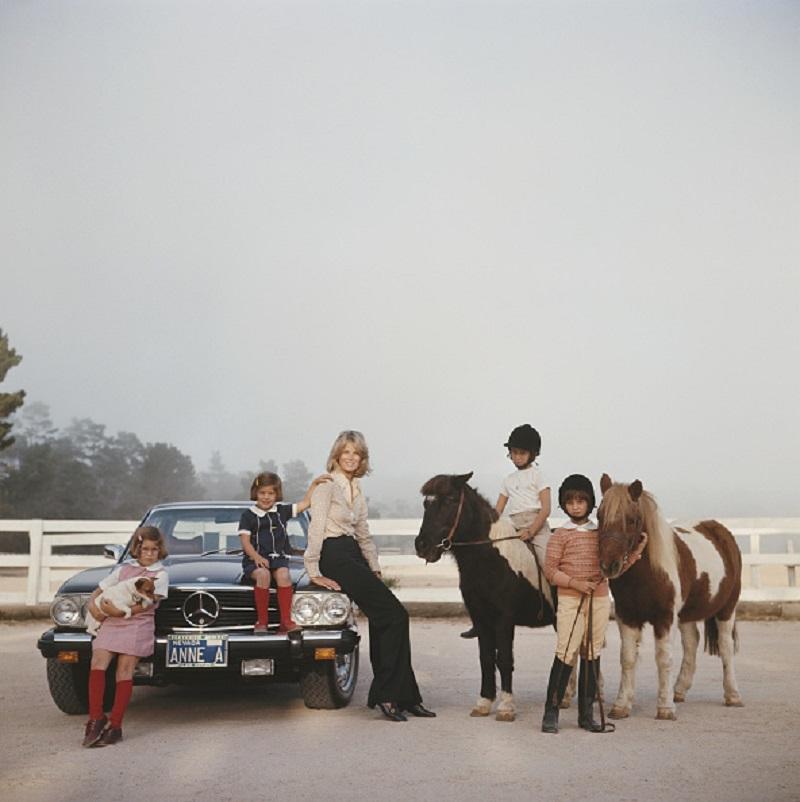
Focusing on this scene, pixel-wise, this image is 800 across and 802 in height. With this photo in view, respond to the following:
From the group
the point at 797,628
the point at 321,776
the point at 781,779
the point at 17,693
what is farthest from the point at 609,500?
the point at 797,628

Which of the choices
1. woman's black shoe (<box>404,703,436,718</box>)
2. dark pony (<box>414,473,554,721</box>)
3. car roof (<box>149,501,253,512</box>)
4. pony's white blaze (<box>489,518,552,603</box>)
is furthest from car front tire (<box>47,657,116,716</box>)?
pony's white blaze (<box>489,518,552,603</box>)

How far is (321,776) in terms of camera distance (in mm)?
6676

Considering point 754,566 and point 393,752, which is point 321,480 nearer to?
point 393,752

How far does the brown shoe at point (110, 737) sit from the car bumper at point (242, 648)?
0.59 m

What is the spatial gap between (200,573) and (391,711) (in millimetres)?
1710

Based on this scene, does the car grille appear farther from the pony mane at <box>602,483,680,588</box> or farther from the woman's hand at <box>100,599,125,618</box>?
the pony mane at <box>602,483,680,588</box>

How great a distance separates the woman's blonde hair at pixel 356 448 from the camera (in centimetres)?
898

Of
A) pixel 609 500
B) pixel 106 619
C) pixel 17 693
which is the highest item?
pixel 609 500

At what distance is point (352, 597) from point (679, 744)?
2468 millimetres

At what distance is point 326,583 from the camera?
8820mm

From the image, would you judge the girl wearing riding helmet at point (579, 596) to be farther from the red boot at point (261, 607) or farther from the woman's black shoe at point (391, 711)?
the red boot at point (261, 607)

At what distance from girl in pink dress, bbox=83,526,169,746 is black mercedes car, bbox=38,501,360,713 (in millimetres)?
Result: 276

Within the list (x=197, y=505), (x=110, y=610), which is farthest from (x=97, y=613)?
(x=197, y=505)

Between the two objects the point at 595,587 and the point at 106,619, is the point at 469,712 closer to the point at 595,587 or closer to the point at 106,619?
the point at 595,587
